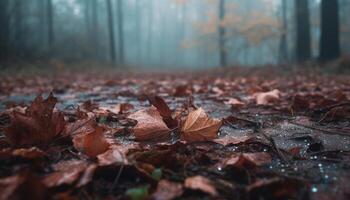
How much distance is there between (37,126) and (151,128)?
0.44 m

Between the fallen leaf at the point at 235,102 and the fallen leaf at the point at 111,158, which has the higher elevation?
the fallen leaf at the point at 235,102

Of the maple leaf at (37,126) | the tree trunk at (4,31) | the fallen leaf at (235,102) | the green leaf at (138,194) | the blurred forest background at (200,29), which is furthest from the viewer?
the tree trunk at (4,31)

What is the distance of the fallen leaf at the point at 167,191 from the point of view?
0.82m

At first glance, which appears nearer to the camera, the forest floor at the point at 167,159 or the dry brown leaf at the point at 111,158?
the forest floor at the point at 167,159

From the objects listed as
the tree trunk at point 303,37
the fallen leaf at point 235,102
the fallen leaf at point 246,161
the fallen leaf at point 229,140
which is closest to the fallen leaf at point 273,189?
the fallen leaf at point 246,161

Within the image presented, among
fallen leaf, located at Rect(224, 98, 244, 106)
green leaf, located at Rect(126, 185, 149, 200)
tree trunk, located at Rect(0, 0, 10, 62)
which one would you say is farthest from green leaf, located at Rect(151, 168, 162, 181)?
tree trunk, located at Rect(0, 0, 10, 62)

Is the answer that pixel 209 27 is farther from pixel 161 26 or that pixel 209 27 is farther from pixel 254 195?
pixel 161 26

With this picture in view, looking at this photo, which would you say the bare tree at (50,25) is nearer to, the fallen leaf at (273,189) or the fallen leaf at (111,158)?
the fallen leaf at (111,158)

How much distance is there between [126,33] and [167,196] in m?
55.3

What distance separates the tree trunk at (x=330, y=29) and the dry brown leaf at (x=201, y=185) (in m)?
8.63

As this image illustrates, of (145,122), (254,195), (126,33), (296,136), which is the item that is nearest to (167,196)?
(254,195)

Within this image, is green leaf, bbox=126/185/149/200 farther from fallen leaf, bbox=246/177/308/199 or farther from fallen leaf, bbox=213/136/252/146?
fallen leaf, bbox=213/136/252/146

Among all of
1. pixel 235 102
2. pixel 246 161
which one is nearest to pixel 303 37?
pixel 235 102

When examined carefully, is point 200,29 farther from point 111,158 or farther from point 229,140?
point 111,158
